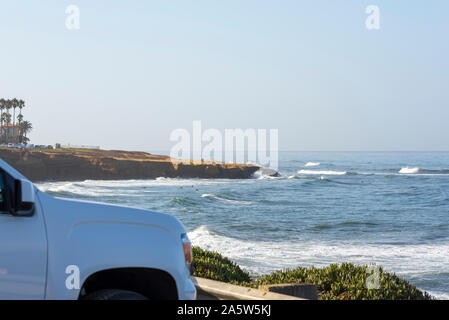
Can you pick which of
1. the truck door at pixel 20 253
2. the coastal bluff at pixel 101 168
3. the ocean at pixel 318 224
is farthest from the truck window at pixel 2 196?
the coastal bluff at pixel 101 168

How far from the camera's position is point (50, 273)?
11.9 feet

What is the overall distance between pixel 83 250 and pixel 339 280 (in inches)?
242

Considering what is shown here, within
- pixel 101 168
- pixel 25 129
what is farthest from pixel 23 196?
pixel 25 129

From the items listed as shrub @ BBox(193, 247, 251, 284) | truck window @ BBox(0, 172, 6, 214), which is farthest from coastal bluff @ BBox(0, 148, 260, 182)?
truck window @ BBox(0, 172, 6, 214)

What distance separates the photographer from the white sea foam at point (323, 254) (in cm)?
2117

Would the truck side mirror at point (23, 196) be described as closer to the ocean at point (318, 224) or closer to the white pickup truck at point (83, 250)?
the white pickup truck at point (83, 250)

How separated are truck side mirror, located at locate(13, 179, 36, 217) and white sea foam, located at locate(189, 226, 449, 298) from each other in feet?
55.8

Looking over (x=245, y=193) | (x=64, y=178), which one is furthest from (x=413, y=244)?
(x=64, y=178)

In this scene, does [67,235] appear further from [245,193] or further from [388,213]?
[245,193]

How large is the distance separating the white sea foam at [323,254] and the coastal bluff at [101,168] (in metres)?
57.8

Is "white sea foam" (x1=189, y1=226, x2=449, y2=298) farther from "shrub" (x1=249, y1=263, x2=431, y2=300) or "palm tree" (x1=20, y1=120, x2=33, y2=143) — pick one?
"palm tree" (x1=20, y1=120, x2=33, y2=143)

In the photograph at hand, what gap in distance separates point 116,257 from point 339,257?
20684 millimetres

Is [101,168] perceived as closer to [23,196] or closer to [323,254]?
[323,254]
